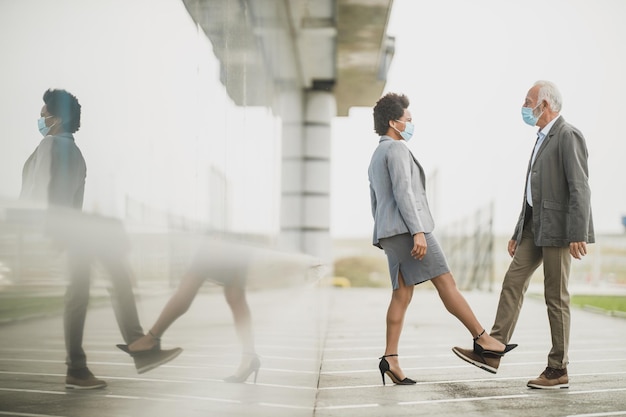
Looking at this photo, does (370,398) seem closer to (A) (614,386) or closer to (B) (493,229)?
(A) (614,386)

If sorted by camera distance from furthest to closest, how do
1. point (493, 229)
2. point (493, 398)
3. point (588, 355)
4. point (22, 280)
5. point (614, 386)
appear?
point (493, 229)
point (588, 355)
point (614, 386)
point (493, 398)
point (22, 280)

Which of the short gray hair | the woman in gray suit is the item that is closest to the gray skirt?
the woman in gray suit

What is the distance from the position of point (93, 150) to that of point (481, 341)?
3.98 meters

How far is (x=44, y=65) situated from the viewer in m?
0.62

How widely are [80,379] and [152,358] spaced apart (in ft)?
0.66

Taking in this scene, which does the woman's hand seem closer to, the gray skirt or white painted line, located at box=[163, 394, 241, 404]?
the gray skirt

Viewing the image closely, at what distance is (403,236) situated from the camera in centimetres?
461

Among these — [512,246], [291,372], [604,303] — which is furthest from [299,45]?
[604,303]

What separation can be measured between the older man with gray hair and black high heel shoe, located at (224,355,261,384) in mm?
2911

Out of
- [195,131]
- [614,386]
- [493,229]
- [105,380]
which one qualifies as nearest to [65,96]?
[105,380]

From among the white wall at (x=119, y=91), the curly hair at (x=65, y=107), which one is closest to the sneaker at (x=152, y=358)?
the white wall at (x=119, y=91)

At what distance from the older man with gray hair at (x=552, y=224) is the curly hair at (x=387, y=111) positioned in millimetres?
732

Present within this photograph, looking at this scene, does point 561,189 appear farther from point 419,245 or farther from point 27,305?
point 27,305

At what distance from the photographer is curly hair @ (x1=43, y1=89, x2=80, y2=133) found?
0.62 m
